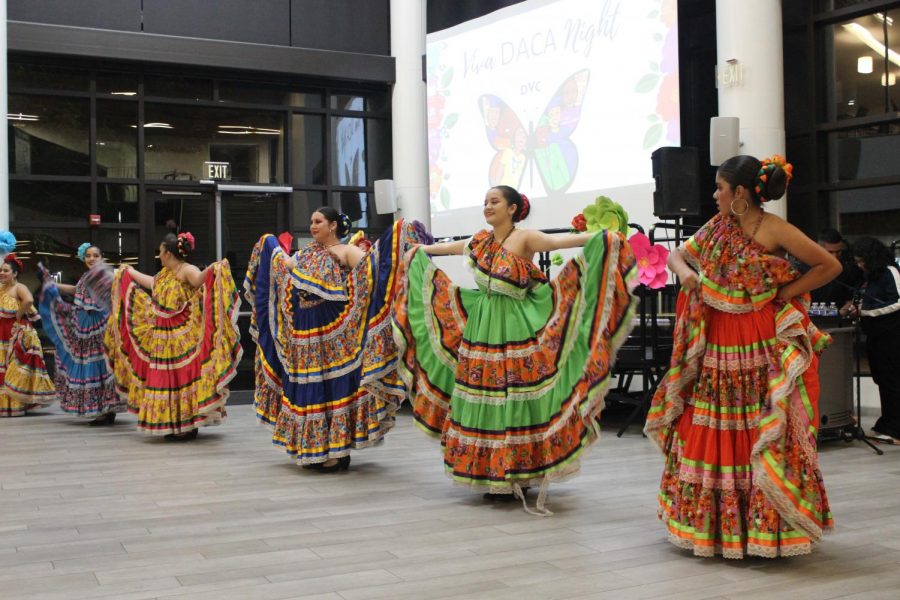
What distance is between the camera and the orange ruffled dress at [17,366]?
9.16m

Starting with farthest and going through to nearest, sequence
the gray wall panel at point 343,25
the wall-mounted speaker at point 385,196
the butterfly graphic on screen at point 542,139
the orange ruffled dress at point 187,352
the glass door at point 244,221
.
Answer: the gray wall panel at point 343,25
the wall-mounted speaker at point 385,196
the glass door at point 244,221
the butterfly graphic on screen at point 542,139
the orange ruffled dress at point 187,352

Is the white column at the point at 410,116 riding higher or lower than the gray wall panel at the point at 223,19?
lower

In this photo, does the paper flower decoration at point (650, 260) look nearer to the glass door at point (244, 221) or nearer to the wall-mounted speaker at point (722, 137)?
the wall-mounted speaker at point (722, 137)

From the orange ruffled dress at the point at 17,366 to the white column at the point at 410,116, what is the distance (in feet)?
18.0

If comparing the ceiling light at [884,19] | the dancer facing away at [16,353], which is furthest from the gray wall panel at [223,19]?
the ceiling light at [884,19]

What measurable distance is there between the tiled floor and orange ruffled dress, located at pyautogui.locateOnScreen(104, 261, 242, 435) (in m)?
0.89

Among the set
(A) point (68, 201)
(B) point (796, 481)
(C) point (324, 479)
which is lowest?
(C) point (324, 479)

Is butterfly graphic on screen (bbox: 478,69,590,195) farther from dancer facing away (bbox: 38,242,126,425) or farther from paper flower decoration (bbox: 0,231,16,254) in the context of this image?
paper flower decoration (bbox: 0,231,16,254)

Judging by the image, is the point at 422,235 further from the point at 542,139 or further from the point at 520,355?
the point at 542,139

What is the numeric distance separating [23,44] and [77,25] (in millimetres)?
879

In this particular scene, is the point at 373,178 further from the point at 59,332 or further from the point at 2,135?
the point at 59,332

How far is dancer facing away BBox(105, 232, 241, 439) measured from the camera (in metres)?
7.13

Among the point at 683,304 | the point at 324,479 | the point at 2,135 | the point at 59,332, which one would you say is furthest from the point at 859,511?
the point at 2,135

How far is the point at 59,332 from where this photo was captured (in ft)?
29.0
